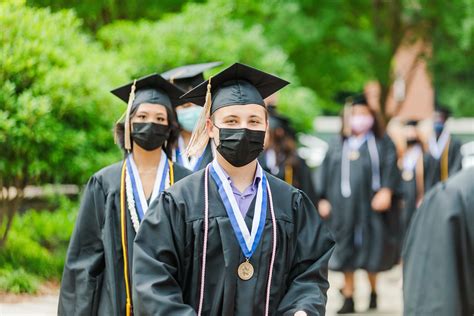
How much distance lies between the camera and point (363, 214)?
10.2 metres

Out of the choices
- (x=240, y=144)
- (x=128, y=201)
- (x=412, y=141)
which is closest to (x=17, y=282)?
(x=128, y=201)

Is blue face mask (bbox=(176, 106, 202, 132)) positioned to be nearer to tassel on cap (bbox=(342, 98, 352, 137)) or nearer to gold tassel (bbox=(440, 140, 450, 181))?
tassel on cap (bbox=(342, 98, 352, 137))

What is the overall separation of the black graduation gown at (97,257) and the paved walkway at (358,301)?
9.51 feet

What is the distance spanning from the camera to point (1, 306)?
8.34 meters

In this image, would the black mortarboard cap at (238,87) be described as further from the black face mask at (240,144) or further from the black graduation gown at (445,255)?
the black graduation gown at (445,255)

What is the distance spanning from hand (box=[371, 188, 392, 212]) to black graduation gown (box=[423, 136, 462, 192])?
207 cm

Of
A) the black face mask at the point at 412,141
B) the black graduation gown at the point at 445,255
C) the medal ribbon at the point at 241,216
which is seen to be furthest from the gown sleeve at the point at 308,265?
the black face mask at the point at 412,141

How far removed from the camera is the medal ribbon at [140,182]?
5.30 m

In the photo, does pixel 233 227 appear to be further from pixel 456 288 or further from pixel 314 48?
pixel 314 48

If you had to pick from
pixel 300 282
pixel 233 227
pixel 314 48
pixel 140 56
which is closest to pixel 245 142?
pixel 233 227

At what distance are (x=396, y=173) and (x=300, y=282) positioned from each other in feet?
20.1

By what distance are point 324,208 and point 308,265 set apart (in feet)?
19.6

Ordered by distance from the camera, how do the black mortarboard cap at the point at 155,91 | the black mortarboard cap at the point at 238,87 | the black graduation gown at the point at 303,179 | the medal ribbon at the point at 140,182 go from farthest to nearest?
the black graduation gown at the point at 303,179, the black mortarboard cap at the point at 155,91, the medal ribbon at the point at 140,182, the black mortarboard cap at the point at 238,87

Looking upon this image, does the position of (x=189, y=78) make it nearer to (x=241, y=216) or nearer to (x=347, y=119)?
(x=241, y=216)
